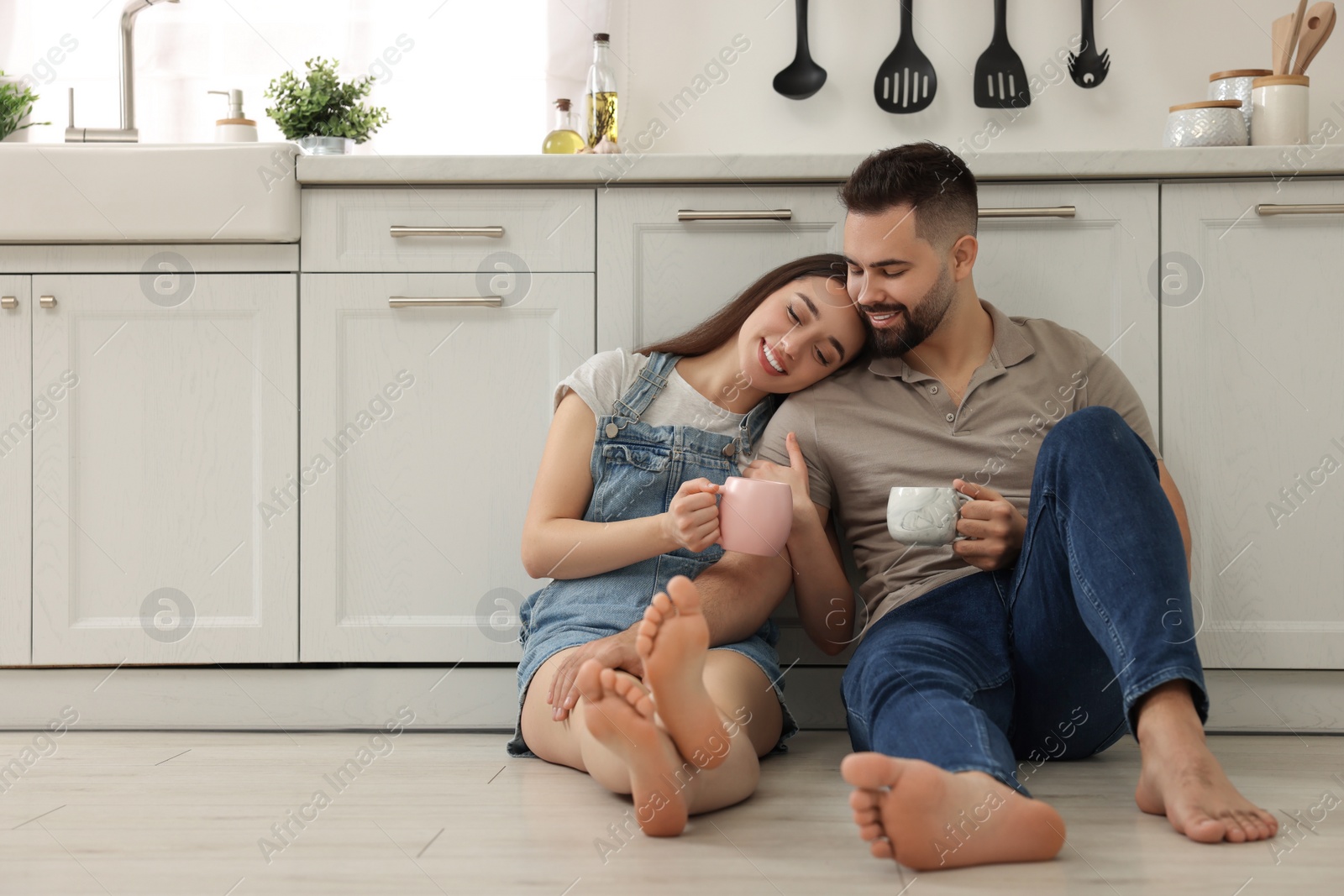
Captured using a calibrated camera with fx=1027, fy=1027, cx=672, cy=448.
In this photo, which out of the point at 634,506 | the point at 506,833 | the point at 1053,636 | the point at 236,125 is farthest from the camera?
the point at 236,125

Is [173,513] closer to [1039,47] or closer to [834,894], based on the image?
[834,894]

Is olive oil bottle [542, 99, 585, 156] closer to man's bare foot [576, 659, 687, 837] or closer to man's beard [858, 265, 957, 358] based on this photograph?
man's beard [858, 265, 957, 358]

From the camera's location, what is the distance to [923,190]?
145cm

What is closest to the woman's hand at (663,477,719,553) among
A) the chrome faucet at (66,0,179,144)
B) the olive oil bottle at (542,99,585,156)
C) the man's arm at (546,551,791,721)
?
the man's arm at (546,551,791,721)

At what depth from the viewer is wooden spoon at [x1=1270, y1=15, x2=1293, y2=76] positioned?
1.84 m

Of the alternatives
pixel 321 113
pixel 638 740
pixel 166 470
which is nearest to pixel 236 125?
pixel 321 113

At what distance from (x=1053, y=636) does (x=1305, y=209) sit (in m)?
0.91

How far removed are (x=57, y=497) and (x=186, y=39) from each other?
1160 mm

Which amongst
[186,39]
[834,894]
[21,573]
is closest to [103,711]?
[21,573]

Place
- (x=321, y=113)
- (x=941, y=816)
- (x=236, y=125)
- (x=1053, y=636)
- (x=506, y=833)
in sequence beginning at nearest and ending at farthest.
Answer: (x=941, y=816), (x=506, y=833), (x=1053, y=636), (x=321, y=113), (x=236, y=125)

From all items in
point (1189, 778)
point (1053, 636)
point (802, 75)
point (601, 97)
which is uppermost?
point (802, 75)

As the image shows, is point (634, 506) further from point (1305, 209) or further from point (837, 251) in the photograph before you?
A: point (1305, 209)

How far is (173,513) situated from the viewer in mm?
1701

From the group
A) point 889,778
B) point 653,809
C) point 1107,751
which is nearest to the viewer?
point 889,778
